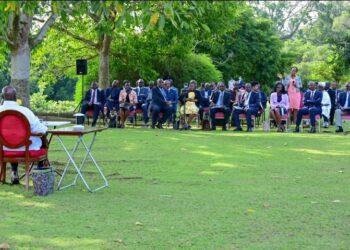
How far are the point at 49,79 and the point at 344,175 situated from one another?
2347 cm

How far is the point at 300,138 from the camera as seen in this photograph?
18.4m

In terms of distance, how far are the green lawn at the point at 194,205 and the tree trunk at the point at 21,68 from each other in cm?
149

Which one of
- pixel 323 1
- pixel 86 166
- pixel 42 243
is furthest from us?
pixel 323 1

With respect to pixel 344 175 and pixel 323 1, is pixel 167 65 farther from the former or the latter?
pixel 323 1

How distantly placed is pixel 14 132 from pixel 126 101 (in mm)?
13379

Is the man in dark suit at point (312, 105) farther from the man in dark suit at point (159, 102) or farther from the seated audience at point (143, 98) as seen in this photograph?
the seated audience at point (143, 98)

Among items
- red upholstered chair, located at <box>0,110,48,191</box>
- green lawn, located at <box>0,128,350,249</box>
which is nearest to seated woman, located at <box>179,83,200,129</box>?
green lawn, located at <box>0,128,350,249</box>

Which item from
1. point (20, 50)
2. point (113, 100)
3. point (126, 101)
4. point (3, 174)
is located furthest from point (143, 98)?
point (3, 174)

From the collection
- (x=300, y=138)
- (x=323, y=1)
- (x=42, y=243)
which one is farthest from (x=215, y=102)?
(x=323, y=1)

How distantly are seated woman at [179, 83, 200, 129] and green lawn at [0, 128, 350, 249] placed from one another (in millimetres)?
7333

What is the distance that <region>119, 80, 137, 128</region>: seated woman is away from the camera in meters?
22.6

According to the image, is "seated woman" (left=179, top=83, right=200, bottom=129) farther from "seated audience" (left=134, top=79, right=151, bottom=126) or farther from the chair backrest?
the chair backrest

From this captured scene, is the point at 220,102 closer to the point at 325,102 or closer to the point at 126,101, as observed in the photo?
the point at 126,101

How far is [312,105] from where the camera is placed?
69.9 ft
